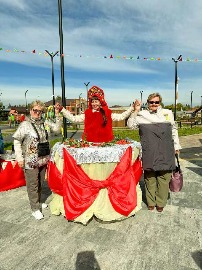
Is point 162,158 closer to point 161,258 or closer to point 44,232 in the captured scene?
→ point 161,258

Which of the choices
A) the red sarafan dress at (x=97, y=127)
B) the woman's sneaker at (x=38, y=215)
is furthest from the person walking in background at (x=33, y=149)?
the red sarafan dress at (x=97, y=127)

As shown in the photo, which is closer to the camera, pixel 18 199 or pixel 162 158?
pixel 162 158

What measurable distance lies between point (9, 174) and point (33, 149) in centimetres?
183

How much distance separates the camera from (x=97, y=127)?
13.2 feet

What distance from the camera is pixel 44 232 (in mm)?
3490

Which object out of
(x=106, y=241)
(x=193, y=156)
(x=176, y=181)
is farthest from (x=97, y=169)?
(x=193, y=156)

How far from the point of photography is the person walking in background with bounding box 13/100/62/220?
3811 millimetres

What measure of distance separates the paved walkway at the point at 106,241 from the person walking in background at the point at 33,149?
0.47m

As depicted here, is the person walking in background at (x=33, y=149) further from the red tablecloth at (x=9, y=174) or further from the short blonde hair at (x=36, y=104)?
the red tablecloth at (x=9, y=174)

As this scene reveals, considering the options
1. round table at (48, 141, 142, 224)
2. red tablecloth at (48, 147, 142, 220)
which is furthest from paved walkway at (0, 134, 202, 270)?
red tablecloth at (48, 147, 142, 220)

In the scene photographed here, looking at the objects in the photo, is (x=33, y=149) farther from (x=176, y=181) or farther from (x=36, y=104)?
(x=176, y=181)

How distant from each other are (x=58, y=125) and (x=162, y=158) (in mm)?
1789

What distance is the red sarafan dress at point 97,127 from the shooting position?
4.01 metres

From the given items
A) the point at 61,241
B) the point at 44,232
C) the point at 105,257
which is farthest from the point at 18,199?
the point at 105,257
